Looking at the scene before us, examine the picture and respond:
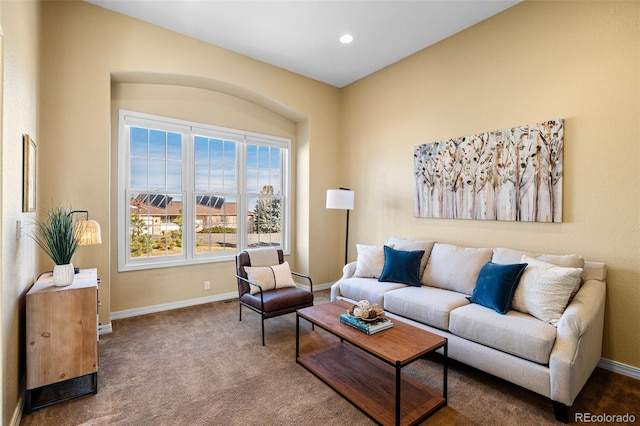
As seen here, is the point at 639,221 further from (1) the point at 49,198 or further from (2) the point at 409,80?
(1) the point at 49,198

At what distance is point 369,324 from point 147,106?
380cm

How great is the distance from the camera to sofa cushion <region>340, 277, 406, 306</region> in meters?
3.37

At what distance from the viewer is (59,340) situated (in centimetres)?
226

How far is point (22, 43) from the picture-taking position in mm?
2271

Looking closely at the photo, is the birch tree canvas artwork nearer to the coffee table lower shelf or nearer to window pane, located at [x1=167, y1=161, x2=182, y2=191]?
the coffee table lower shelf

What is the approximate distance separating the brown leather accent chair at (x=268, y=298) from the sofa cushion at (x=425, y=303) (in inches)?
37.2

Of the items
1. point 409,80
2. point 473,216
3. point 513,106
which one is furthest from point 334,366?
point 409,80

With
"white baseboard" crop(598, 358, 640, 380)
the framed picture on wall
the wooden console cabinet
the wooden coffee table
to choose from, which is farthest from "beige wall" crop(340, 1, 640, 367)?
the framed picture on wall

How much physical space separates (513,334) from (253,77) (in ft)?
14.2

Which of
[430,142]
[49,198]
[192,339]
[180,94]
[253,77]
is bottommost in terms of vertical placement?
[192,339]

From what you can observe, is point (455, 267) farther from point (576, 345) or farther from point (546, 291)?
point (576, 345)

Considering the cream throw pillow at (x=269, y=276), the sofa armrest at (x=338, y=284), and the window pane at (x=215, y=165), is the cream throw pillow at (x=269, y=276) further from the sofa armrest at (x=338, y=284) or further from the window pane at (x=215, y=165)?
the window pane at (x=215, y=165)

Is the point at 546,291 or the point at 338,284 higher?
the point at 546,291

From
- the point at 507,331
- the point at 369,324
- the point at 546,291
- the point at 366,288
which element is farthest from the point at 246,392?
the point at 546,291
